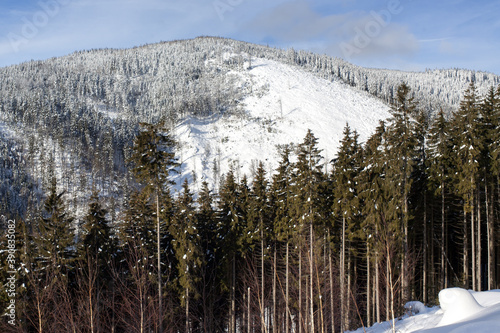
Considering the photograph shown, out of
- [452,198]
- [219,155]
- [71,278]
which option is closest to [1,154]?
[219,155]

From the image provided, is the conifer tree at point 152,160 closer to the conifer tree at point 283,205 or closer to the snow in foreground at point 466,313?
the conifer tree at point 283,205

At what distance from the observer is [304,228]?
2373 cm

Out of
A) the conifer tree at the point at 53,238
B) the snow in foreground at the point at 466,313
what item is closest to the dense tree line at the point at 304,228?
the conifer tree at the point at 53,238

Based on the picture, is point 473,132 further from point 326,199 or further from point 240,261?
point 240,261

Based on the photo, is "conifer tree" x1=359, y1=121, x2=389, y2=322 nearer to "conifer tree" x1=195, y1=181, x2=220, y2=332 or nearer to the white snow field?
"conifer tree" x1=195, y1=181, x2=220, y2=332

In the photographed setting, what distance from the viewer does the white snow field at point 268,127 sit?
138 meters

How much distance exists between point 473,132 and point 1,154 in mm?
147369

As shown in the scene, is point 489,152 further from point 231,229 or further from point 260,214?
point 231,229

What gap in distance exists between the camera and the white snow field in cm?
13800

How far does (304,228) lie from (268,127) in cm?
14060

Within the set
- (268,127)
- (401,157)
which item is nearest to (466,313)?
(401,157)

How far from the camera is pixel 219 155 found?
14438 cm

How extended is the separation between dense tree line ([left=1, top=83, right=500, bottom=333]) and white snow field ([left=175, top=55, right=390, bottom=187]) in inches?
3745

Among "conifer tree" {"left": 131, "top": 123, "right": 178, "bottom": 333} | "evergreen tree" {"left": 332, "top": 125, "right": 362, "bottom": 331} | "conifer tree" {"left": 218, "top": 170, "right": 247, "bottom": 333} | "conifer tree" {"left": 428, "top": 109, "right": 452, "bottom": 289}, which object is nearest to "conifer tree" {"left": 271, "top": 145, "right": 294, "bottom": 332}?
"conifer tree" {"left": 218, "top": 170, "right": 247, "bottom": 333}
